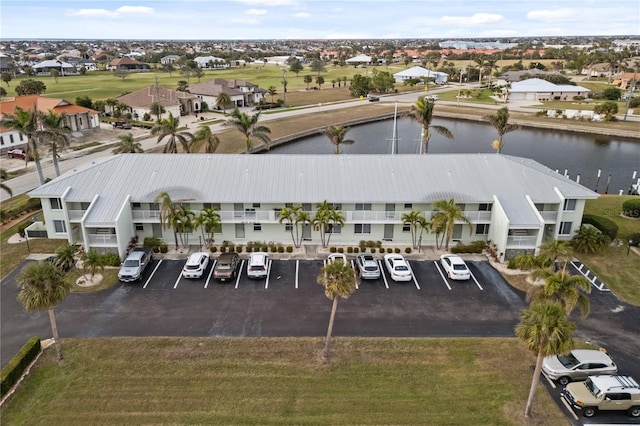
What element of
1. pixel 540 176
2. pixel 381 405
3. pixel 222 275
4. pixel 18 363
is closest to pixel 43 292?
pixel 18 363

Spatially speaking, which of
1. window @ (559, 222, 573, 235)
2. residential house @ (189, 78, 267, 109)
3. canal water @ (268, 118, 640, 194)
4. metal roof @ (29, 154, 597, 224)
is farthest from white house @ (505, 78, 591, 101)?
window @ (559, 222, 573, 235)

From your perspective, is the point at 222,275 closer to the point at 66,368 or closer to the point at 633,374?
the point at 66,368

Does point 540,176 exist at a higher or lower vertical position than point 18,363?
higher

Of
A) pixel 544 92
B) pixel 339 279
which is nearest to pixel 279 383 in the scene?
pixel 339 279

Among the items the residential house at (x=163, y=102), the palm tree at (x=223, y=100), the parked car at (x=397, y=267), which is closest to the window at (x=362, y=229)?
the parked car at (x=397, y=267)

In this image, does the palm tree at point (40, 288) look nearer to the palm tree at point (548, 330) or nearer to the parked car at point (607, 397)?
the palm tree at point (548, 330)
